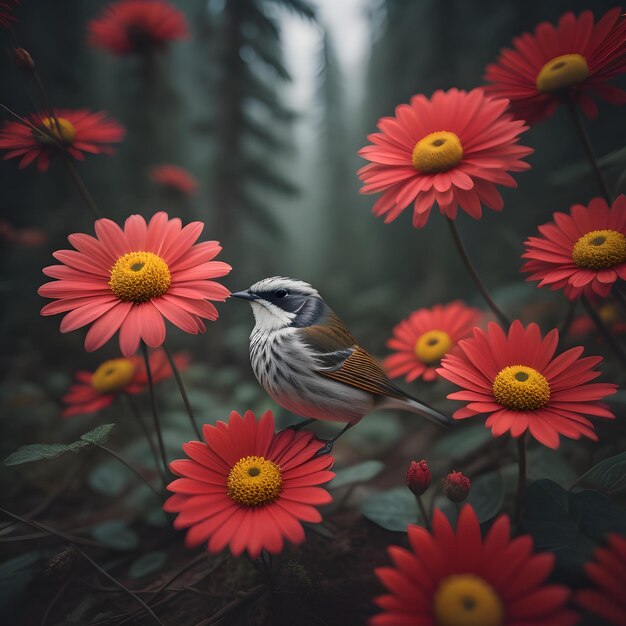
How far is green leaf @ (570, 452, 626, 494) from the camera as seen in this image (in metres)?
0.89

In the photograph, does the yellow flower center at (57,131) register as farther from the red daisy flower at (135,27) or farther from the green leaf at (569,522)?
the green leaf at (569,522)

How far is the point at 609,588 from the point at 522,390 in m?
0.34

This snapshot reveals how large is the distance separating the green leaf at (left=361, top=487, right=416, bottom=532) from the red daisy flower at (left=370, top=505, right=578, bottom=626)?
1.28 ft

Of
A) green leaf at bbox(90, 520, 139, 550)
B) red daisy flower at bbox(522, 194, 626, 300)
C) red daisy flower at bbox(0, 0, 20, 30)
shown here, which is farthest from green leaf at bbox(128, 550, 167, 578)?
red daisy flower at bbox(0, 0, 20, 30)

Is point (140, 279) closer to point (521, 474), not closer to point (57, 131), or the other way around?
point (57, 131)

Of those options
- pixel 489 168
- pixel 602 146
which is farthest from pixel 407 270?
pixel 489 168

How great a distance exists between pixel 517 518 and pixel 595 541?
0.52 ft

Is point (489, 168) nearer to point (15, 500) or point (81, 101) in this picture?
point (15, 500)

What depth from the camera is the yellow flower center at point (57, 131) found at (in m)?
1.00

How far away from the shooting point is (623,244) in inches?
35.8

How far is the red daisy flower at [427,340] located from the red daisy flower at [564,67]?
1.94 ft

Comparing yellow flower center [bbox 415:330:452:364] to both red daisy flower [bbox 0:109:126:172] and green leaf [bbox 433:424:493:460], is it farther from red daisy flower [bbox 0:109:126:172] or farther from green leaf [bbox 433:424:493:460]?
red daisy flower [bbox 0:109:126:172]

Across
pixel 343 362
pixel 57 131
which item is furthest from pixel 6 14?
pixel 343 362

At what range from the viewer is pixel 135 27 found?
1653 millimetres
